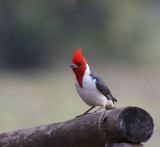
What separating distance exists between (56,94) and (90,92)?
9.98 meters

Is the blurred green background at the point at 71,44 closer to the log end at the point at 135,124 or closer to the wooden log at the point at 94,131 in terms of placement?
the wooden log at the point at 94,131

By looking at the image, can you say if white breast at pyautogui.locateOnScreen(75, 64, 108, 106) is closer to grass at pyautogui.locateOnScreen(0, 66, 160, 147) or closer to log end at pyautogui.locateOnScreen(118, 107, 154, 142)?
log end at pyautogui.locateOnScreen(118, 107, 154, 142)

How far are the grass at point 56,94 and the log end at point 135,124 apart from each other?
6654 millimetres

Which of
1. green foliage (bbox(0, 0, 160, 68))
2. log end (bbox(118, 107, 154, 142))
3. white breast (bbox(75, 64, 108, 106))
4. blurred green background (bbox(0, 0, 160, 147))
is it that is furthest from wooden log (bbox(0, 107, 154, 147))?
green foliage (bbox(0, 0, 160, 68))

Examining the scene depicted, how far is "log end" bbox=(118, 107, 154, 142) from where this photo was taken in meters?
2.72

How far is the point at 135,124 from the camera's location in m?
2.75

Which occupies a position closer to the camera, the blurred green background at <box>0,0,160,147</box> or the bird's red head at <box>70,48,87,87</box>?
the bird's red head at <box>70,48,87,87</box>

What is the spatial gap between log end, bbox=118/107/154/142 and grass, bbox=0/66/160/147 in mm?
6654

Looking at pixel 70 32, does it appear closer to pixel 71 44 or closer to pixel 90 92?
pixel 71 44

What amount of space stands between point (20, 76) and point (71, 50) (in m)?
1.69

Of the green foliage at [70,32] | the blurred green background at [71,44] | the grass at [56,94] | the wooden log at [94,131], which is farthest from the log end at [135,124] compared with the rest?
the green foliage at [70,32]

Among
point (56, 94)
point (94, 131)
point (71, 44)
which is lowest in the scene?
point (56, 94)

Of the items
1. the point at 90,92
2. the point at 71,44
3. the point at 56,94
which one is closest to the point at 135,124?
the point at 90,92

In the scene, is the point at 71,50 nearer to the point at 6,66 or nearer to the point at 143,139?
the point at 6,66
